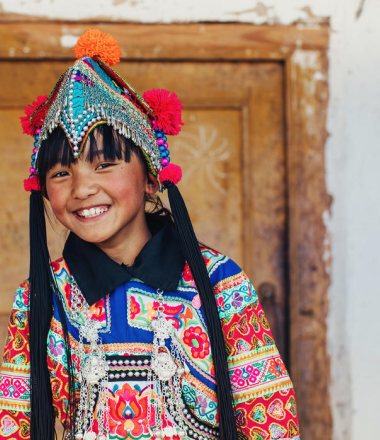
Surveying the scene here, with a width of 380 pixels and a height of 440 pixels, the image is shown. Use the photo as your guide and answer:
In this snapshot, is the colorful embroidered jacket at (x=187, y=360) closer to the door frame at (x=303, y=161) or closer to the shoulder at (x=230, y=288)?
the shoulder at (x=230, y=288)

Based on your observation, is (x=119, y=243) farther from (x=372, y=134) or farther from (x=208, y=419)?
(x=372, y=134)

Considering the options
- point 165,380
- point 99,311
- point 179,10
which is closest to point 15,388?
point 99,311

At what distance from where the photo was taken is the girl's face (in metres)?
1.32

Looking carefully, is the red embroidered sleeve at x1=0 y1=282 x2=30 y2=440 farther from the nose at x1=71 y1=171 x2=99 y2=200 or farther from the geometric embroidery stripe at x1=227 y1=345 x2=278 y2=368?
the geometric embroidery stripe at x1=227 y1=345 x2=278 y2=368

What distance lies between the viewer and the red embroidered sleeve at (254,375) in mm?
1310

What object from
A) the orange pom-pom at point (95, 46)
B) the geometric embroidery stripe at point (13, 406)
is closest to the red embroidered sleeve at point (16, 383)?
the geometric embroidery stripe at point (13, 406)

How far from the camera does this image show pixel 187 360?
1.35 meters

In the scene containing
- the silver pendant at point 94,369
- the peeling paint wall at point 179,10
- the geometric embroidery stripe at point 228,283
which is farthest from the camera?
the peeling paint wall at point 179,10

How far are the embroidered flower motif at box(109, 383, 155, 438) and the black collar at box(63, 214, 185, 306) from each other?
0.25 meters

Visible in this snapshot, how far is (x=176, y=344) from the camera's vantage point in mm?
1351

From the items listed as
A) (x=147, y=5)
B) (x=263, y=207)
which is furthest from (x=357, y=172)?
(x=147, y=5)

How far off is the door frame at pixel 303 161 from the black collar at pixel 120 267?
1.07 m

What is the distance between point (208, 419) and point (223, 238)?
3.88 ft

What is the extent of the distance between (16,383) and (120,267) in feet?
1.36
